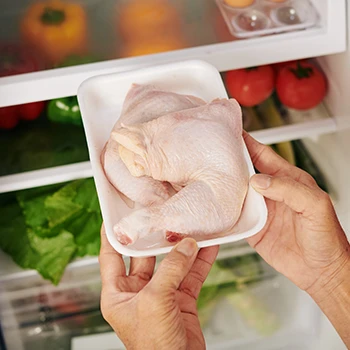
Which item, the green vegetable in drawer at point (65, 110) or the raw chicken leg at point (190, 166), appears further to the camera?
the green vegetable in drawer at point (65, 110)

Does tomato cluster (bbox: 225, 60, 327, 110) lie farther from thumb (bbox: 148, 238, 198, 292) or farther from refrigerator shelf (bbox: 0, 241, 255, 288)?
thumb (bbox: 148, 238, 198, 292)

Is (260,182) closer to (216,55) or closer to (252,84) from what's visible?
(216,55)

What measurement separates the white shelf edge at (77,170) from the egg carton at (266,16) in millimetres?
283

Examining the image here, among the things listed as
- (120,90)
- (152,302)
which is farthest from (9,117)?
(152,302)

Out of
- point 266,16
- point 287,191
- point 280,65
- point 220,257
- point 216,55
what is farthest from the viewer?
point 220,257

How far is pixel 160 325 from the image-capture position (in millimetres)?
901

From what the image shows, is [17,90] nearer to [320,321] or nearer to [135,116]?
[135,116]

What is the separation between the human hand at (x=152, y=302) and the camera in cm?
90

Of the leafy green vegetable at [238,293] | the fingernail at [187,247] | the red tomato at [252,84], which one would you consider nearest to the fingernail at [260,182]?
the fingernail at [187,247]

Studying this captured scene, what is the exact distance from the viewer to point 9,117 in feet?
4.98

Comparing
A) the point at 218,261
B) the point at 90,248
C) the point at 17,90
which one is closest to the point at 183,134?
the point at 17,90

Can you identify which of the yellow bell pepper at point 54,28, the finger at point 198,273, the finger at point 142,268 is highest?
the yellow bell pepper at point 54,28

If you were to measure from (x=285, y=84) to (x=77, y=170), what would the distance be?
24.3 inches

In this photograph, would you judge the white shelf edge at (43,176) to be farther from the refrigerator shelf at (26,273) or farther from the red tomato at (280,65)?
the red tomato at (280,65)
